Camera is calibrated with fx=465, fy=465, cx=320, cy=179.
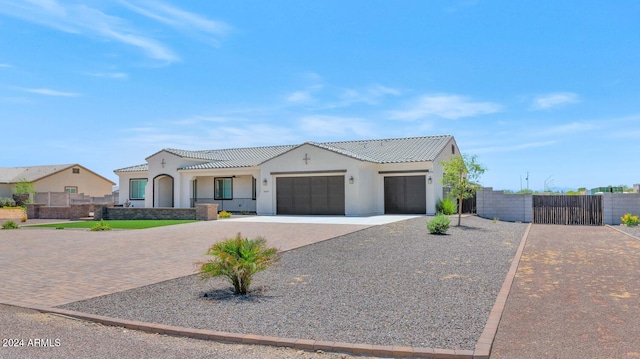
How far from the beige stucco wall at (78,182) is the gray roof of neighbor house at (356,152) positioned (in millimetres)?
24514

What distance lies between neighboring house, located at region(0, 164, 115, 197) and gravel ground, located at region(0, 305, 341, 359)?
56003 mm

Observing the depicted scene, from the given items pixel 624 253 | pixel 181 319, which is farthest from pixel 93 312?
pixel 624 253

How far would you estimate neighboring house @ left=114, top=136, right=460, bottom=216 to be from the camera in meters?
27.9

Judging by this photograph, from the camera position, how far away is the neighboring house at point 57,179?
5544 centimetres

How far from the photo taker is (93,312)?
704 centimetres

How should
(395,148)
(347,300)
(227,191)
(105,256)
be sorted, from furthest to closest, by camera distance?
(227,191), (395,148), (105,256), (347,300)

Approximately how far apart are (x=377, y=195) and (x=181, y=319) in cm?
2340

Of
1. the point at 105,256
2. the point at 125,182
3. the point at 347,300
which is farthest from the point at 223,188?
the point at 347,300

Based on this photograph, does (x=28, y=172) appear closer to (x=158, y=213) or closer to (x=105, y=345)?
(x=158, y=213)

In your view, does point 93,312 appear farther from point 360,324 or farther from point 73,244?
point 73,244

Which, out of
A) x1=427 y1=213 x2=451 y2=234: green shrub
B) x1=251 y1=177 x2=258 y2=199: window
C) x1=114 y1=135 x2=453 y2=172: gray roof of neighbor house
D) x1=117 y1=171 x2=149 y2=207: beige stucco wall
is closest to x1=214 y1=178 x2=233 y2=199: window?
x1=114 y1=135 x2=453 y2=172: gray roof of neighbor house

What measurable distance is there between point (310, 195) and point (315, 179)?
3.55ft

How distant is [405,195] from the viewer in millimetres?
28453

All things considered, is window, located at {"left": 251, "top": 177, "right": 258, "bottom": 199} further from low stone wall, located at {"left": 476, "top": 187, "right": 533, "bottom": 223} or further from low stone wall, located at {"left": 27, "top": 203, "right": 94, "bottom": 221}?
low stone wall, located at {"left": 476, "top": 187, "right": 533, "bottom": 223}
